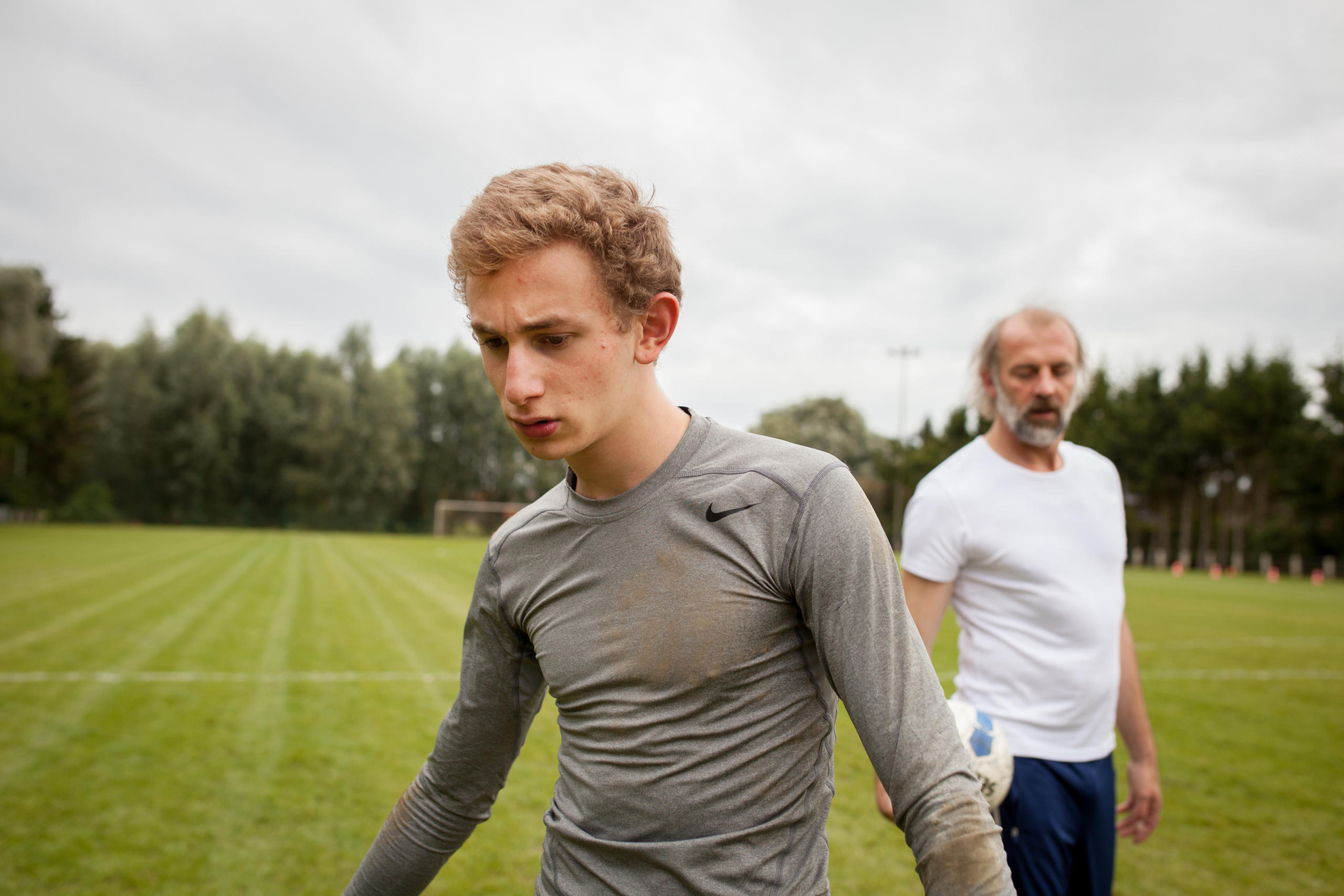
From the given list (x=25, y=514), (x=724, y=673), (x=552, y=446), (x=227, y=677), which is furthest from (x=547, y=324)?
(x=25, y=514)

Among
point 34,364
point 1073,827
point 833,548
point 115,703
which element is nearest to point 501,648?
point 833,548

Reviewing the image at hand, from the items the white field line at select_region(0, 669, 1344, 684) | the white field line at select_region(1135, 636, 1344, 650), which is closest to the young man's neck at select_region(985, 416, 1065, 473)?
the white field line at select_region(0, 669, 1344, 684)

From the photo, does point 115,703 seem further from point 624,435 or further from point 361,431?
point 361,431

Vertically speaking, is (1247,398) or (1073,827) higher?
(1247,398)

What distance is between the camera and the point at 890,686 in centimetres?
129

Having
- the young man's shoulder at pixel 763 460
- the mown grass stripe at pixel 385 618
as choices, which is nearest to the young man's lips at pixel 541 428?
the young man's shoulder at pixel 763 460

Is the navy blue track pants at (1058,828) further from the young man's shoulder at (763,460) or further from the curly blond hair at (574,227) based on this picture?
the curly blond hair at (574,227)

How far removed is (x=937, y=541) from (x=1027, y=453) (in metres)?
0.52

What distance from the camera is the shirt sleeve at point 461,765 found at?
1805 millimetres

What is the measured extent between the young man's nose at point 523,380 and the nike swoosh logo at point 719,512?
1.19 ft

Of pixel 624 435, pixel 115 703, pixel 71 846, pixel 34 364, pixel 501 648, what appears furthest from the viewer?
pixel 34 364

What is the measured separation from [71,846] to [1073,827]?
17.5ft

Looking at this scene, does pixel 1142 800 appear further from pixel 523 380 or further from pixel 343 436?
pixel 343 436

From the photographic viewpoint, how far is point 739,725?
4.83ft
